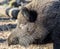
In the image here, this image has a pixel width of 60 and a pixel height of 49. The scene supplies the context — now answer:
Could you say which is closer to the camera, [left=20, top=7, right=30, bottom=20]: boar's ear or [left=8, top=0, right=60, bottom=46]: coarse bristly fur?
[left=8, top=0, right=60, bottom=46]: coarse bristly fur

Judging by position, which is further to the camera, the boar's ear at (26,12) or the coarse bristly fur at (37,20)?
the boar's ear at (26,12)

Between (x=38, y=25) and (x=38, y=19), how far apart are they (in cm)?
13

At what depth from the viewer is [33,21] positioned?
6.27 m

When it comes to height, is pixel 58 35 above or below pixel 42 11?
below

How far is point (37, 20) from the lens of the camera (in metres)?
6.23

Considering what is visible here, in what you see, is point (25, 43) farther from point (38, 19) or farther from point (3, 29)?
point (3, 29)

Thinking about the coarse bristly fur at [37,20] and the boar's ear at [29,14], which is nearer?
the coarse bristly fur at [37,20]

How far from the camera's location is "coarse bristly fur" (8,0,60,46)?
610 centimetres

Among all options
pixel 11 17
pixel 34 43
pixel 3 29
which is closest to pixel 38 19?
pixel 34 43

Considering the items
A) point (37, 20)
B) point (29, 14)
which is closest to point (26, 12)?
point (29, 14)

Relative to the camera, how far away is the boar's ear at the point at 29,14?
6.26m

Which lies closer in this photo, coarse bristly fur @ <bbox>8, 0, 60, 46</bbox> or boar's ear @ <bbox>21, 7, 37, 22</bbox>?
coarse bristly fur @ <bbox>8, 0, 60, 46</bbox>

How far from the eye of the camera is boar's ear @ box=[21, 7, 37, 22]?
626 centimetres

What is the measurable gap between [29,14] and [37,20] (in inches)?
8.5
